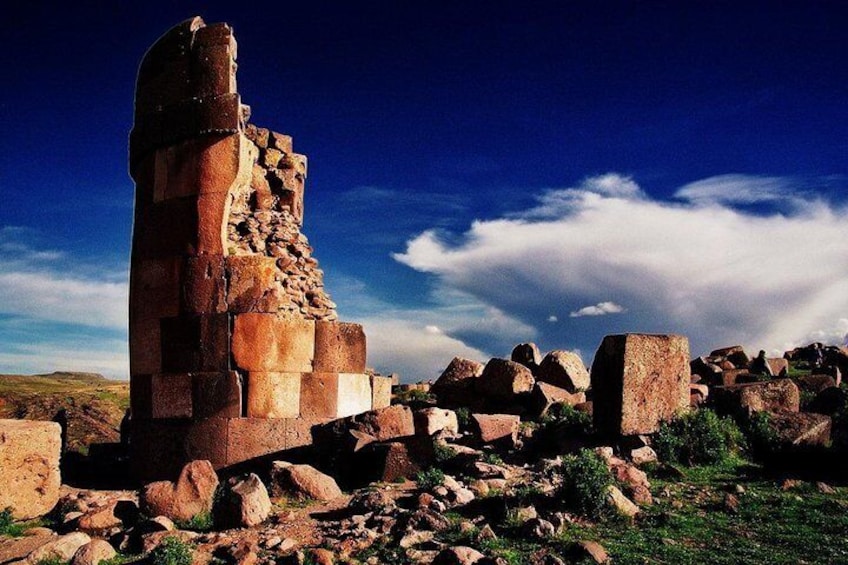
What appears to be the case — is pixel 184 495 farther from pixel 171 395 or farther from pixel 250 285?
pixel 250 285

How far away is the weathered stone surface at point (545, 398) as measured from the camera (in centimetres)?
1208

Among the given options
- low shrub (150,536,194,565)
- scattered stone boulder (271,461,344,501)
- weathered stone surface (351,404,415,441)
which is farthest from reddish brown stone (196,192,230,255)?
low shrub (150,536,194,565)

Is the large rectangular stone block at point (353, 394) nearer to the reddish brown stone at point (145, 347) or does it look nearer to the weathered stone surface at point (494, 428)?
the weathered stone surface at point (494, 428)

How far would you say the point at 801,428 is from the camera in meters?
9.45

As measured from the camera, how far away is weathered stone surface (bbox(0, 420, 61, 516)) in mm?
8266

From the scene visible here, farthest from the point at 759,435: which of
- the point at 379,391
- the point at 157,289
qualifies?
the point at 157,289

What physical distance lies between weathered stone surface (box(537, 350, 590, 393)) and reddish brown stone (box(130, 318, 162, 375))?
6.94 meters

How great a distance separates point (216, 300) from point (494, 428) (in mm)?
4172

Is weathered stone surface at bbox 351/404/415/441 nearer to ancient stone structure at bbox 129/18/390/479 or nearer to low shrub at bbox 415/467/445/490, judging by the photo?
ancient stone structure at bbox 129/18/390/479

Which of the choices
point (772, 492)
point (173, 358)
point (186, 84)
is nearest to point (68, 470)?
point (173, 358)

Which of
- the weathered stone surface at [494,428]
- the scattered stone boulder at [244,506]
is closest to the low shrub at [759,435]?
the weathered stone surface at [494,428]

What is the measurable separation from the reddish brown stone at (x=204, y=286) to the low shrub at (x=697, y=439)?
594cm

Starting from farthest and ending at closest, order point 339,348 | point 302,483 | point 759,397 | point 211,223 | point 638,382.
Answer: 1. point 759,397
2. point 339,348
3. point 211,223
4. point 638,382
5. point 302,483

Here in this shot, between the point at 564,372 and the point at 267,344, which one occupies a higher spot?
the point at 267,344
